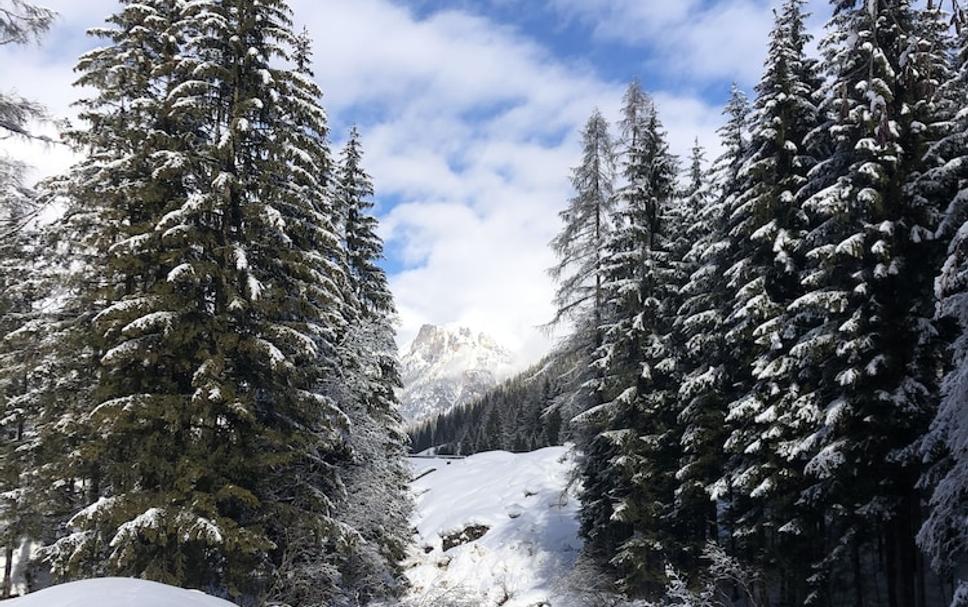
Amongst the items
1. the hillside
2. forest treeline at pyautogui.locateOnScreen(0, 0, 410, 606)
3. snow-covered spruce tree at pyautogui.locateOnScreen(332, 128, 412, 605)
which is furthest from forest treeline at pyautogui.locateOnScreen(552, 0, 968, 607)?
the hillside

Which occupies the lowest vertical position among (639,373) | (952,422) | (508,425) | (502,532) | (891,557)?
(502,532)

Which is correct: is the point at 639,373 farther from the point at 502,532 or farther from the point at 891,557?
the point at 502,532

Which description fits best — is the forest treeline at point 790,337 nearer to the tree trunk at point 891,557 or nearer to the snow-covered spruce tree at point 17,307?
the tree trunk at point 891,557

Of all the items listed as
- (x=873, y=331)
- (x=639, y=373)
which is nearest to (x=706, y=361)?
(x=639, y=373)

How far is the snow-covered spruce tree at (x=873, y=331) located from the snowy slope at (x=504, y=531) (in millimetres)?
11030

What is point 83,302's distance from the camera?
548 inches

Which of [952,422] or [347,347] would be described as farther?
[347,347]

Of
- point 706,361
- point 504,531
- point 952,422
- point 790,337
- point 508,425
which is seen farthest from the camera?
point 508,425

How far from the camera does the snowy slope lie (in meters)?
27.7

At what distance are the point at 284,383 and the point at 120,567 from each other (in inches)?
169

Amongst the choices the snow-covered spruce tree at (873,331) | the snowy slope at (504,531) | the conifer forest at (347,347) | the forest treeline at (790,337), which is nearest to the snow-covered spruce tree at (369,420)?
the conifer forest at (347,347)

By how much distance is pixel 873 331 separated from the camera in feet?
46.8

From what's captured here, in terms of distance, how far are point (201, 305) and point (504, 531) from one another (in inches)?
898

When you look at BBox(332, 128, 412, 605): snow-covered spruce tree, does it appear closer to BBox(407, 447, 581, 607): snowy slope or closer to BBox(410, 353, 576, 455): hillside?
BBox(407, 447, 581, 607): snowy slope
